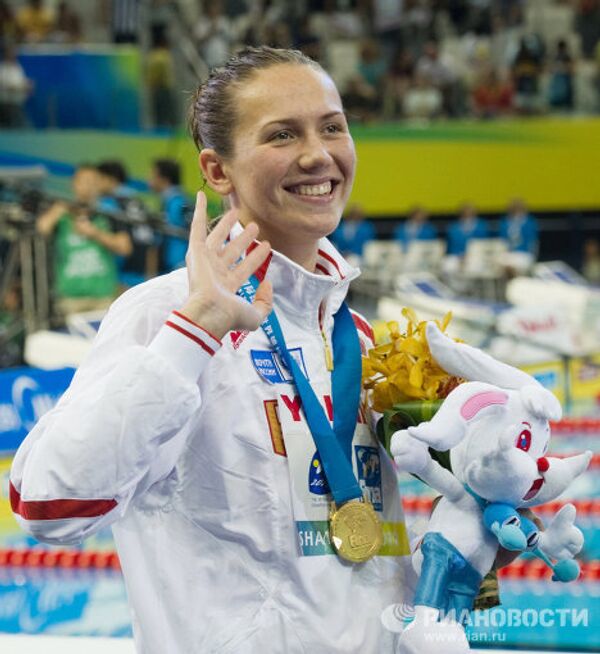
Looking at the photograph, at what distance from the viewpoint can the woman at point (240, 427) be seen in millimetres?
1625

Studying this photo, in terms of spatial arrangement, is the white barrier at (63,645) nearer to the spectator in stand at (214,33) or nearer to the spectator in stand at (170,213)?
the spectator in stand at (170,213)

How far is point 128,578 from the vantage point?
182cm

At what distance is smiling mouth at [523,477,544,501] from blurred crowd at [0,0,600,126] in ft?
48.1

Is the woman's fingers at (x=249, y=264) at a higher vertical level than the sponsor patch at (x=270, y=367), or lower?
higher

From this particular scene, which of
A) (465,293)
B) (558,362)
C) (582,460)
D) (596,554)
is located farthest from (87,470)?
(465,293)

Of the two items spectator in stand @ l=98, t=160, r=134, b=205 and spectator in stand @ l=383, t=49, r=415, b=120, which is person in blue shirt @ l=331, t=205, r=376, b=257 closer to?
spectator in stand @ l=383, t=49, r=415, b=120

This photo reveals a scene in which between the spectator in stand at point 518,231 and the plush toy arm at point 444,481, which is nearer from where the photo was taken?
the plush toy arm at point 444,481

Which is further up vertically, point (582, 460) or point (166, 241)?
point (582, 460)

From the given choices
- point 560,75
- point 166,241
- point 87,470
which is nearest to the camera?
point 87,470

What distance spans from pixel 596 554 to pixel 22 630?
7.38 ft

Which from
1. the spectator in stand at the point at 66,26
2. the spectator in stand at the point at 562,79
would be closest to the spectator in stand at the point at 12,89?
the spectator in stand at the point at 66,26

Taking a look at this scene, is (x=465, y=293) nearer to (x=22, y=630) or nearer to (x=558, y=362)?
(x=558, y=362)

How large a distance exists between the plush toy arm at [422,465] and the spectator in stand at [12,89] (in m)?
13.5

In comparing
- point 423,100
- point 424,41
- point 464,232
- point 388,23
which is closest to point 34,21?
point 388,23
